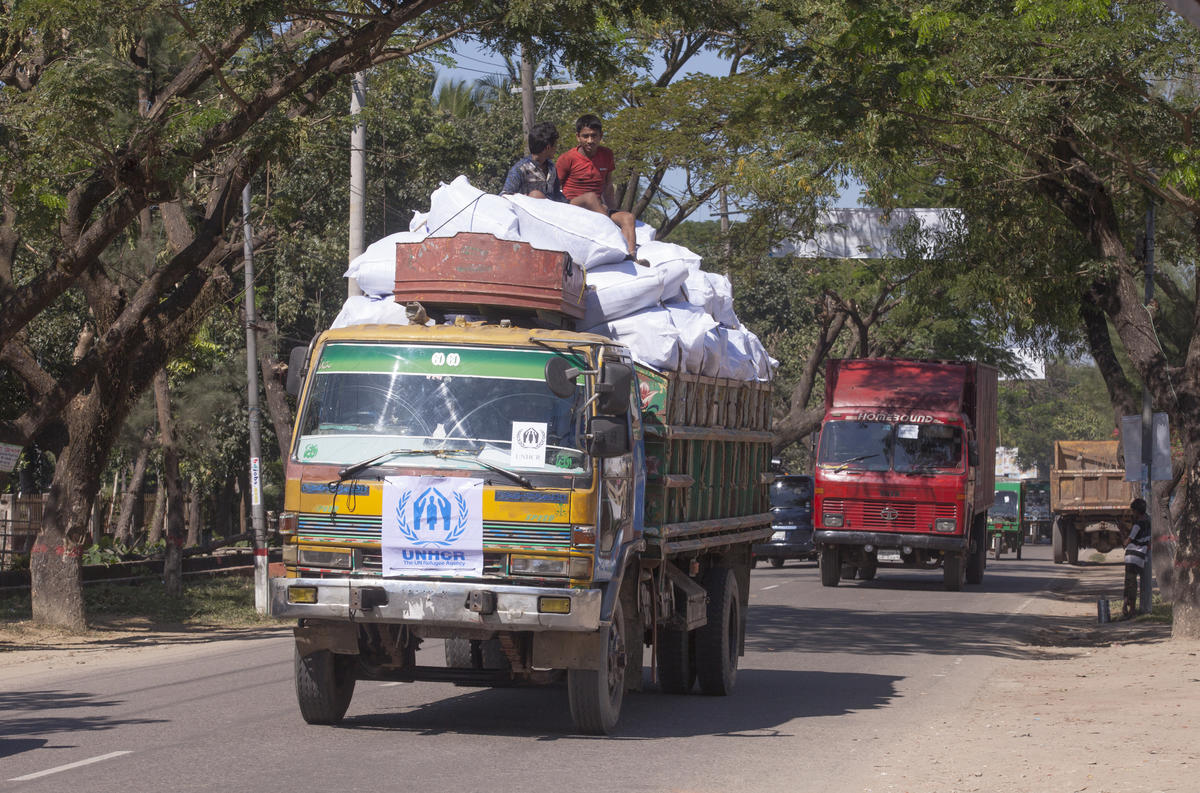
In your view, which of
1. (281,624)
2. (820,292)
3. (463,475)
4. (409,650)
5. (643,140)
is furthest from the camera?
(820,292)

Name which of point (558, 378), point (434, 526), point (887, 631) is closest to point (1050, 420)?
point (887, 631)

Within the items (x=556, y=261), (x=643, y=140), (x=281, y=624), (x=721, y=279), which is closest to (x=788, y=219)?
(x=643, y=140)

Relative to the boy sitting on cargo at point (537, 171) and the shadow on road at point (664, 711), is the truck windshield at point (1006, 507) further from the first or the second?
the boy sitting on cargo at point (537, 171)

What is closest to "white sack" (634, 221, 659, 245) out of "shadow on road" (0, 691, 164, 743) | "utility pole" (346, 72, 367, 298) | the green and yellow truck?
the green and yellow truck

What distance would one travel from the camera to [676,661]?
39.6ft

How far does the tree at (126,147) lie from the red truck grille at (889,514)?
34.4 feet

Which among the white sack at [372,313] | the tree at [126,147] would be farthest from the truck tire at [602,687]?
the tree at [126,147]

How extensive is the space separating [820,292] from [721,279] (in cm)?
2394

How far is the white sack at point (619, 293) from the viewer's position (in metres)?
10.9

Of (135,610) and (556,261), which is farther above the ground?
(556,261)

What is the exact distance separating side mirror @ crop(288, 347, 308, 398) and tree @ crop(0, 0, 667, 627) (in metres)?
5.80

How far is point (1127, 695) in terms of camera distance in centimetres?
1262

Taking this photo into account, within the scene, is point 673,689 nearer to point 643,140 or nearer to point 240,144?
point 240,144

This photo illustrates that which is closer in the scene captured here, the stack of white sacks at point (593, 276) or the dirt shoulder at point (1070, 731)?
the dirt shoulder at point (1070, 731)
